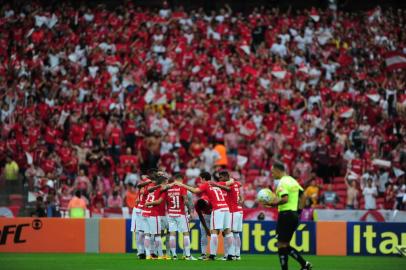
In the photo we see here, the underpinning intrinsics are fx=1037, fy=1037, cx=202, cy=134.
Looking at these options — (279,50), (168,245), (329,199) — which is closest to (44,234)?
(168,245)

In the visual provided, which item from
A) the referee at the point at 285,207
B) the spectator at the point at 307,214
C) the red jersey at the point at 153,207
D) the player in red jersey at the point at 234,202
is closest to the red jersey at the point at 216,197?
the player in red jersey at the point at 234,202

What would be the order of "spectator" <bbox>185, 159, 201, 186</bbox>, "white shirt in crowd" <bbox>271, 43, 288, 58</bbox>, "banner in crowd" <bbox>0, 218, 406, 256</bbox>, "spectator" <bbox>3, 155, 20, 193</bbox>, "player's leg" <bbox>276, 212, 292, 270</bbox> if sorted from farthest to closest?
"white shirt in crowd" <bbox>271, 43, 288, 58</bbox> → "spectator" <bbox>185, 159, 201, 186</bbox> → "spectator" <bbox>3, 155, 20, 193</bbox> → "banner in crowd" <bbox>0, 218, 406, 256</bbox> → "player's leg" <bbox>276, 212, 292, 270</bbox>

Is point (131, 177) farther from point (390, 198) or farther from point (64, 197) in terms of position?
point (390, 198)

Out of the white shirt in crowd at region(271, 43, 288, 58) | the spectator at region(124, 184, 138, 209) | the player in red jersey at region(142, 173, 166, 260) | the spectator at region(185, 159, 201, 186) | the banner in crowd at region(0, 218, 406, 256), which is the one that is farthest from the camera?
the white shirt in crowd at region(271, 43, 288, 58)

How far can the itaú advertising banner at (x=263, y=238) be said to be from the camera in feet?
97.8

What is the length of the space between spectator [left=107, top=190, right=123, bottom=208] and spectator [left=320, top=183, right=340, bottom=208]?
6.49m

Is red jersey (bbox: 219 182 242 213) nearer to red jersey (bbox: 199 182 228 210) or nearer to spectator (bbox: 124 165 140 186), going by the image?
red jersey (bbox: 199 182 228 210)

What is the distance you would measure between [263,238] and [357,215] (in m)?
3.49

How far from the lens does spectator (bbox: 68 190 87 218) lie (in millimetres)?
31953

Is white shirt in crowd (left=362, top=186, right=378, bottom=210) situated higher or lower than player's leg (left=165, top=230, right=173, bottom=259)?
higher

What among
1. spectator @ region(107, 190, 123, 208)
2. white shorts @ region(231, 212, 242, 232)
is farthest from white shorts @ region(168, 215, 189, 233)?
spectator @ region(107, 190, 123, 208)

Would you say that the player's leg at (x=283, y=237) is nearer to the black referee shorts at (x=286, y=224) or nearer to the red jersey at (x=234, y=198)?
the black referee shorts at (x=286, y=224)

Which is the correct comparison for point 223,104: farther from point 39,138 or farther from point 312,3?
point 312,3

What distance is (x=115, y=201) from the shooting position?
109 feet
